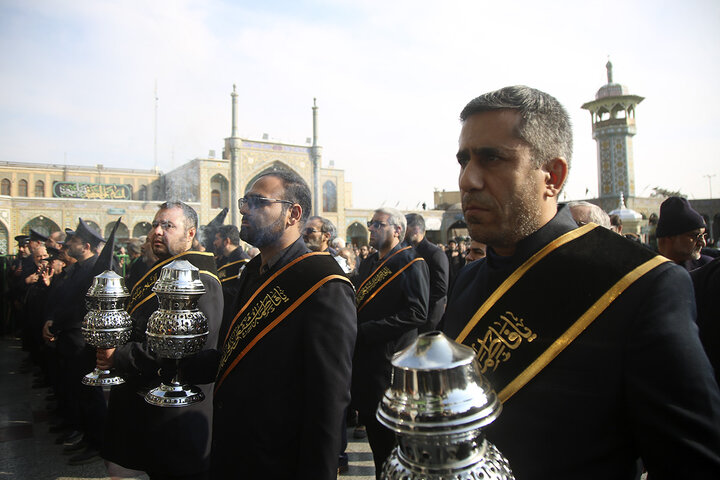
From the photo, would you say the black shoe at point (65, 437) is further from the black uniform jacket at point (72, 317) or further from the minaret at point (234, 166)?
the minaret at point (234, 166)

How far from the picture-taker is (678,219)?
3.00 metres

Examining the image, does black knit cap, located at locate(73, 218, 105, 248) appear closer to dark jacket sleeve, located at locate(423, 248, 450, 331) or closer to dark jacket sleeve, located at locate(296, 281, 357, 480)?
dark jacket sleeve, located at locate(423, 248, 450, 331)

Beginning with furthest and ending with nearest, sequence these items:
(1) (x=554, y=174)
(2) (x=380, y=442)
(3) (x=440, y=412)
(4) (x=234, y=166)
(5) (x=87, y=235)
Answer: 1. (4) (x=234, y=166)
2. (5) (x=87, y=235)
3. (2) (x=380, y=442)
4. (1) (x=554, y=174)
5. (3) (x=440, y=412)

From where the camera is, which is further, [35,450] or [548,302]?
[35,450]

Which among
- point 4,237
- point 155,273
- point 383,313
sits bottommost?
point 383,313

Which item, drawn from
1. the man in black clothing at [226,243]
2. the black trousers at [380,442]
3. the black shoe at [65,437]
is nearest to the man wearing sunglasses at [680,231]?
the black trousers at [380,442]

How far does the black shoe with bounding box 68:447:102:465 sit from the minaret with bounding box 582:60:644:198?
2516cm

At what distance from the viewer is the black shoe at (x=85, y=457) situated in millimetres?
3709

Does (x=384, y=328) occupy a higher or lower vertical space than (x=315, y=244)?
lower

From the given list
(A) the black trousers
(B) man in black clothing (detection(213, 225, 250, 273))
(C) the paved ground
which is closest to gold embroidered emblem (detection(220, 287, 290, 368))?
(A) the black trousers

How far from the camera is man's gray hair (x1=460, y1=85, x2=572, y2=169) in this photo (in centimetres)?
115

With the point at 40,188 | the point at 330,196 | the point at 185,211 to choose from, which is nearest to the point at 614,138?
the point at 330,196

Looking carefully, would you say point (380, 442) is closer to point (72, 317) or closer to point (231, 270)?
point (231, 270)

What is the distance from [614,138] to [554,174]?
2634cm
